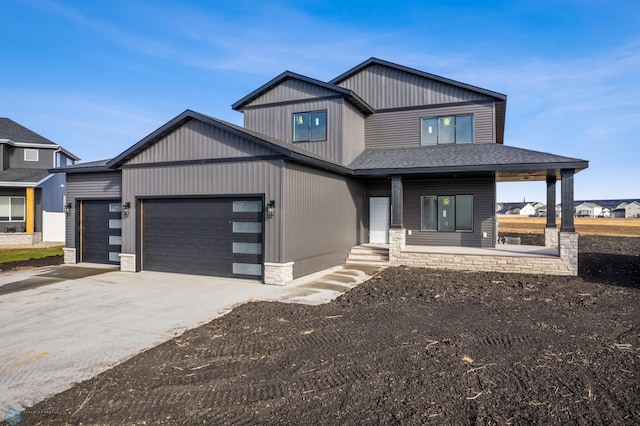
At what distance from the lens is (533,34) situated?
599 inches

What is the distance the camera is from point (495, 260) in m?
12.2

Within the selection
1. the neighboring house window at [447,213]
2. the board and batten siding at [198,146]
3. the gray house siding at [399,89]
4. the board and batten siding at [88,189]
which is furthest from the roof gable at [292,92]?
the board and batten siding at [88,189]

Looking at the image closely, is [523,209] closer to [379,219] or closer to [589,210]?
[589,210]

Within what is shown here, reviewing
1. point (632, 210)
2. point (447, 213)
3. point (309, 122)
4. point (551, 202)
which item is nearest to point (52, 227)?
point (309, 122)

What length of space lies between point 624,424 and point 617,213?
5006 inches

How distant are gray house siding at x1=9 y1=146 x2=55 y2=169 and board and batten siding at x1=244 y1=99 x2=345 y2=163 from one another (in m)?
17.8

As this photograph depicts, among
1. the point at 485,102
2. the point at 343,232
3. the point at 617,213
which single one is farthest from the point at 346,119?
the point at 617,213

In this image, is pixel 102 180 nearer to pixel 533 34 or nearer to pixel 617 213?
pixel 533 34

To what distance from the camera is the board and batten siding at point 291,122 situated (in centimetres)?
1448

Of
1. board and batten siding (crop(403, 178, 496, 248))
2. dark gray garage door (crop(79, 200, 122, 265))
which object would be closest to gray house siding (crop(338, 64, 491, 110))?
board and batten siding (crop(403, 178, 496, 248))

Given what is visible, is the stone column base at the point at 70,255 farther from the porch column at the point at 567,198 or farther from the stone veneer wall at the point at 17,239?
the porch column at the point at 567,198

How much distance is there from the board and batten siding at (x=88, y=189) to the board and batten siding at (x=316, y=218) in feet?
23.1

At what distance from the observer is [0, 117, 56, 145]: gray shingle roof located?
24.6 metres

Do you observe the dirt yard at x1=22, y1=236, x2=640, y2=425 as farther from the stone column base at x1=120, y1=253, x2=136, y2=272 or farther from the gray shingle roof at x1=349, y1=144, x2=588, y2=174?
the stone column base at x1=120, y1=253, x2=136, y2=272
